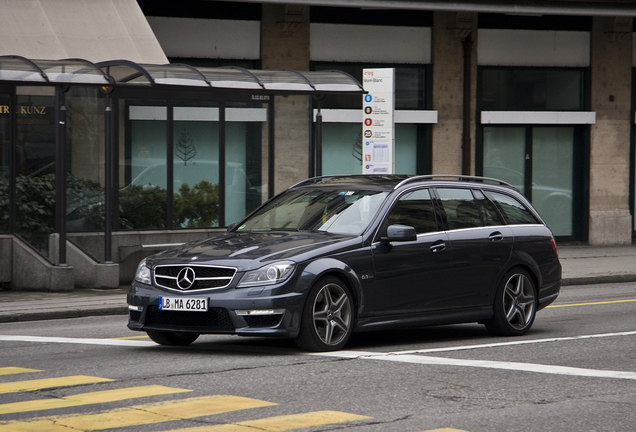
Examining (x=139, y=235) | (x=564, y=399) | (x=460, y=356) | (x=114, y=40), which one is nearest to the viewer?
(x=564, y=399)

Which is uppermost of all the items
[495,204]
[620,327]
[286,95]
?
[286,95]

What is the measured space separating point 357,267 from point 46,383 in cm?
290

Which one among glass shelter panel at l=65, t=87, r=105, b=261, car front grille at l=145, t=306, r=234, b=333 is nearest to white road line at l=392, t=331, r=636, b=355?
car front grille at l=145, t=306, r=234, b=333

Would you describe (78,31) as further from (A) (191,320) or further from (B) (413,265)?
(A) (191,320)

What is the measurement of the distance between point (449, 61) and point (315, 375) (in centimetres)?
1743

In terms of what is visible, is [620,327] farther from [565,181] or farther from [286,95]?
[565,181]

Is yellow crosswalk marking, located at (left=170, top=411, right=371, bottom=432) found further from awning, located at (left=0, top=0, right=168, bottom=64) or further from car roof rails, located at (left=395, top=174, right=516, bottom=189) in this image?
awning, located at (left=0, top=0, right=168, bottom=64)

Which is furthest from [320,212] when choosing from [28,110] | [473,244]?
[28,110]

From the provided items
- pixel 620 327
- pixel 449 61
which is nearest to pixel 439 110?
pixel 449 61

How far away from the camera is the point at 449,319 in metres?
Answer: 10.7

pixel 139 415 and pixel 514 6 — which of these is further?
pixel 514 6

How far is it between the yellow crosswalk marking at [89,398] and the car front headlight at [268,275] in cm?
155

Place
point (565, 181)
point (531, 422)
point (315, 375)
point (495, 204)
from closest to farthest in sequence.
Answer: point (531, 422) < point (315, 375) < point (495, 204) < point (565, 181)

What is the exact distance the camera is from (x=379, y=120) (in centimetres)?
1720
